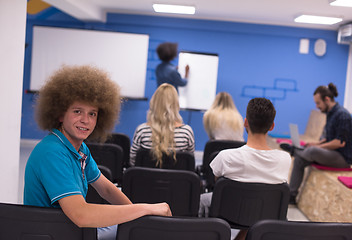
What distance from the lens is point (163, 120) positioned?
9.21 feet

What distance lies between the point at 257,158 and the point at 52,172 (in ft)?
4.04

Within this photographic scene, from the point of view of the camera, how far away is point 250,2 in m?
4.52

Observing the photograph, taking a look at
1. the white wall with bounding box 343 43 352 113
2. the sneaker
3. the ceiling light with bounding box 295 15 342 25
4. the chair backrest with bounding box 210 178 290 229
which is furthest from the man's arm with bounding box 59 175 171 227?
the white wall with bounding box 343 43 352 113

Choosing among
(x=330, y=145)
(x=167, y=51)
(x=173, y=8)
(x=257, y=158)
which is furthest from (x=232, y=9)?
Answer: (x=257, y=158)

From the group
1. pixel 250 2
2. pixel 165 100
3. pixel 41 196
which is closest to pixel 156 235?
pixel 41 196

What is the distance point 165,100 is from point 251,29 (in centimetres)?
379

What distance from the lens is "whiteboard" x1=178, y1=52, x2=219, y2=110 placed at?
603 cm

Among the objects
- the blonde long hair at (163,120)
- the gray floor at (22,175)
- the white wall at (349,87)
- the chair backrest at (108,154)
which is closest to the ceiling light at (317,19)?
the white wall at (349,87)

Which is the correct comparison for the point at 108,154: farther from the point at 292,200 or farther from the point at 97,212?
the point at 292,200

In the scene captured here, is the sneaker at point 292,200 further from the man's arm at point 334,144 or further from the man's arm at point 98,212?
the man's arm at point 98,212

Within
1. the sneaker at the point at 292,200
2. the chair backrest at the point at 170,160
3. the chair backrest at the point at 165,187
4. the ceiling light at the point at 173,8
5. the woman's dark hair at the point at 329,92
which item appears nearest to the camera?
the chair backrest at the point at 165,187

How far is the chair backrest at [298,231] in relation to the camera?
120 centimetres

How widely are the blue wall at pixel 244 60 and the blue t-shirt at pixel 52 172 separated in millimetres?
4882

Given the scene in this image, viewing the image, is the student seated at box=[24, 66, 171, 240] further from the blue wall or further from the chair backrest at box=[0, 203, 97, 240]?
the blue wall
